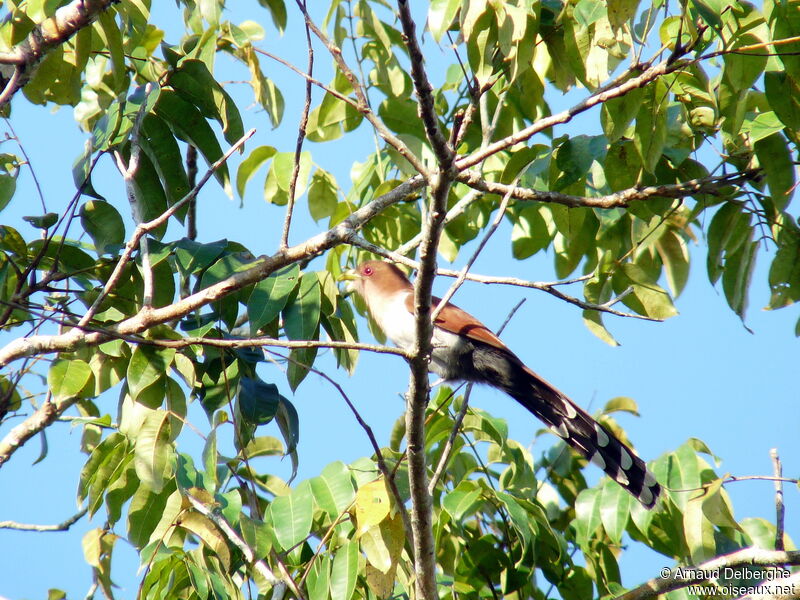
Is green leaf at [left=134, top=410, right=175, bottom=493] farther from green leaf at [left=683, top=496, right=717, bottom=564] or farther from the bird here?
green leaf at [left=683, top=496, right=717, bottom=564]

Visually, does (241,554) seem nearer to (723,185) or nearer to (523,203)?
(523,203)

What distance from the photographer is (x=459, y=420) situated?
2.59 meters

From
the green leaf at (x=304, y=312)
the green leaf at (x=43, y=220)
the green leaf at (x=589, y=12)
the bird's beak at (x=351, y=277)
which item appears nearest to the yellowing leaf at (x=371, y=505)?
the green leaf at (x=304, y=312)

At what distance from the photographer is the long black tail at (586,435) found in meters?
2.85

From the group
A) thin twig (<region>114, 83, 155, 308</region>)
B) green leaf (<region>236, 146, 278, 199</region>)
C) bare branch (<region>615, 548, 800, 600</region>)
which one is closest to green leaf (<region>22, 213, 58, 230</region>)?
thin twig (<region>114, 83, 155, 308</region>)

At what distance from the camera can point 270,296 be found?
246cm

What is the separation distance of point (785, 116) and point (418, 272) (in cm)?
114

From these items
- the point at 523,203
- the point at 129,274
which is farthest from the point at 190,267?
the point at 523,203

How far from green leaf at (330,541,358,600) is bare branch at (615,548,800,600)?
35.3 inches

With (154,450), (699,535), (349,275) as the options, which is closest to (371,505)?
(154,450)

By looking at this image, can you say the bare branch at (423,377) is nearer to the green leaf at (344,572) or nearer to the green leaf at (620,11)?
the green leaf at (344,572)

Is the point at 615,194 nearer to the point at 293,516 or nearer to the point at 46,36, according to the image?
the point at 293,516

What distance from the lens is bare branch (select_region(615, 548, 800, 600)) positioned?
226 centimetres

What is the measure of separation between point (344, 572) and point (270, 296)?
0.89m
